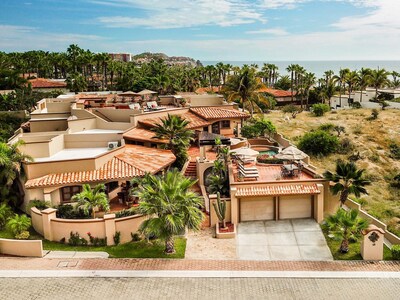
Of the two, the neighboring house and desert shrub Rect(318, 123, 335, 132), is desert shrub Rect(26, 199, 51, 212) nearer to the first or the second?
desert shrub Rect(318, 123, 335, 132)

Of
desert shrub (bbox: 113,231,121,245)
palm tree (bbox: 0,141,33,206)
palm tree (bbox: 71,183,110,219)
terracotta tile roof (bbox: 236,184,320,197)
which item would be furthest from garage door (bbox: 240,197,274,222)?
palm tree (bbox: 0,141,33,206)

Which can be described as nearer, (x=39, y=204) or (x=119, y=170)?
(x=39, y=204)

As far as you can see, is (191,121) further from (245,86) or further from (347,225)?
(347,225)

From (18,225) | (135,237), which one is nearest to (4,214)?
(18,225)

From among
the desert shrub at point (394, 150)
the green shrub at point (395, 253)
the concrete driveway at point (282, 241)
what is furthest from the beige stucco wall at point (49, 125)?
the desert shrub at point (394, 150)

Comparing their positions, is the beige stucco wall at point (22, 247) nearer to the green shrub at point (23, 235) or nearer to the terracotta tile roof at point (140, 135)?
the green shrub at point (23, 235)
